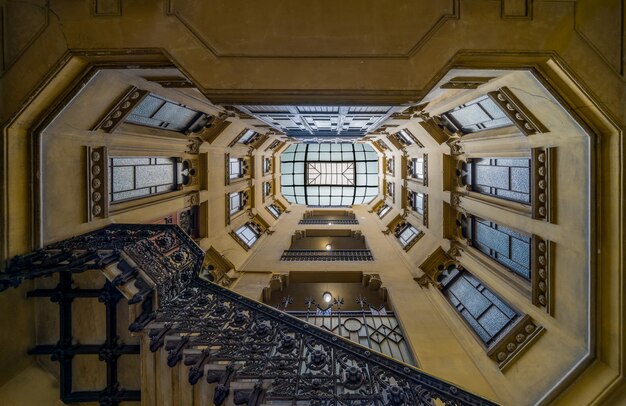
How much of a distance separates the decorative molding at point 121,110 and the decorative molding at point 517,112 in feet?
24.8

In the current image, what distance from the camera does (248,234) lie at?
15.9m

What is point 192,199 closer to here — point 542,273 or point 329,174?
point 542,273

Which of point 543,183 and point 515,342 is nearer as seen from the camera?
point 543,183

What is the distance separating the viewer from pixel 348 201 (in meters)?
27.8

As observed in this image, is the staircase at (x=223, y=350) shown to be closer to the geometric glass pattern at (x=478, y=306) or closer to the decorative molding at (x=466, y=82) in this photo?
the geometric glass pattern at (x=478, y=306)

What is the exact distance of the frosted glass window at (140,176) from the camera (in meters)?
7.86

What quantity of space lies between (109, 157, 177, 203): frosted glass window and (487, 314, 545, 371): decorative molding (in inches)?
364

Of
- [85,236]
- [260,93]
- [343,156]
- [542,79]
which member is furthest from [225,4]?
[343,156]

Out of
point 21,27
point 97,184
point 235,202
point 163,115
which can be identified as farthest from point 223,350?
point 235,202

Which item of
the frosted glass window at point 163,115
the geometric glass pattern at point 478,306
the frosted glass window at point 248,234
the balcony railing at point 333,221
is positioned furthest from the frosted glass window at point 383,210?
the frosted glass window at point 163,115

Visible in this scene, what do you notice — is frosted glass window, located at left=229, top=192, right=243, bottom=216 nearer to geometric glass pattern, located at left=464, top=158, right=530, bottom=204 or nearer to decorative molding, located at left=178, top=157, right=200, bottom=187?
decorative molding, located at left=178, top=157, right=200, bottom=187

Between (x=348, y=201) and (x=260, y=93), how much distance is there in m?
22.5

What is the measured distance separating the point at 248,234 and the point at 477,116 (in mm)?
10993

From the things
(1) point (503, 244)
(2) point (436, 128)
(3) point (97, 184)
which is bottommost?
(1) point (503, 244)
